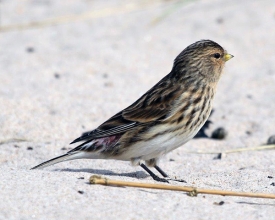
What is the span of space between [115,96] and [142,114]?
109 inches

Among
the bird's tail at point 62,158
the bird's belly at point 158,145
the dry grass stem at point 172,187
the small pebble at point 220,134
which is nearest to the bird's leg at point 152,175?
the bird's belly at point 158,145

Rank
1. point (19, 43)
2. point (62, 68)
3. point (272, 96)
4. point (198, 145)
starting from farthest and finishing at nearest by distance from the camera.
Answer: point (19, 43) → point (62, 68) → point (272, 96) → point (198, 145)

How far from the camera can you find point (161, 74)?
10.1m

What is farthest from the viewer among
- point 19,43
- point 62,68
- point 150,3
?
point 150,3

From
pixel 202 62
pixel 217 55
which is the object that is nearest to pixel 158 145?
pixel 202 62

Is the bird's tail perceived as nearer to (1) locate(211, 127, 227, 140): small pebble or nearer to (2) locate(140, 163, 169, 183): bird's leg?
(2) locate(140, 163, 169, 183): bird's leg

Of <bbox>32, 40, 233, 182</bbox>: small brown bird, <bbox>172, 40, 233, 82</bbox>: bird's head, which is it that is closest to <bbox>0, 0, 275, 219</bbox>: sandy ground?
<bbox>32, 40, 233, 182</bbox>: small brown bird

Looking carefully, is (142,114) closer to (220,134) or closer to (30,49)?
(220,134)

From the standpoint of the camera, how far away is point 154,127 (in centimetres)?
641

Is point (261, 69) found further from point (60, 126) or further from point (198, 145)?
point (60, 126)

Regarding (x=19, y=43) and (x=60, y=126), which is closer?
(x=60, y=126)

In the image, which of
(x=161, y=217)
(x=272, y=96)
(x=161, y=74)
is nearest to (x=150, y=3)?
(x=161, y=74)

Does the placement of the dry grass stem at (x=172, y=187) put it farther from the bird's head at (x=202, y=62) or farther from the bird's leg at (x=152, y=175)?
the bird's head at (x=202, y=62)

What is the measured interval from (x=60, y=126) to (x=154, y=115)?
6.25 feet
